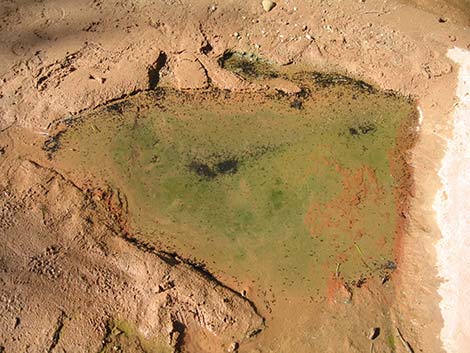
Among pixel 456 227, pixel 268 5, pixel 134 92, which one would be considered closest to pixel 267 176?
pixel 134 92

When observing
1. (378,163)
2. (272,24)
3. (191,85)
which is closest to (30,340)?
(191,85)

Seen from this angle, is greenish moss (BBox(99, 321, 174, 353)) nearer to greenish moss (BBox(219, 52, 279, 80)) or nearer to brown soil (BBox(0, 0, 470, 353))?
brown soil (BBox(0, 0, 470, 353))

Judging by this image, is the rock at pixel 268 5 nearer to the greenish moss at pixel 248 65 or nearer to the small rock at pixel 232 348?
the greenish moss at pixel 248 65

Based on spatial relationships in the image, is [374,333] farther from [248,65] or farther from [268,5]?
[268,5]

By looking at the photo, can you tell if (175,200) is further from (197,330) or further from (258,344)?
(258,344)

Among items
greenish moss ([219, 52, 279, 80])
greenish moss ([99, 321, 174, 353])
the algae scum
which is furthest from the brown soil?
the algae scum

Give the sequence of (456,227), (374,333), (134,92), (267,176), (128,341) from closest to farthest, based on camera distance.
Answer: (128,341) < (374,333) < (456,227) < (267,176) < (134,92)
